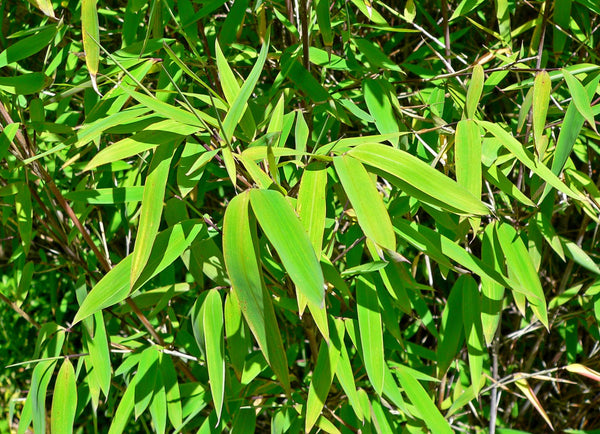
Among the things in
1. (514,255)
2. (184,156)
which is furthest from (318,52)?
(514,255)

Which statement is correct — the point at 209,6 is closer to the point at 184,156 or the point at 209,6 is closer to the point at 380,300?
the point at 184,156

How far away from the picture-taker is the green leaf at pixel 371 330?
2.62 ft

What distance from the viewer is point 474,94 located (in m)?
0.79

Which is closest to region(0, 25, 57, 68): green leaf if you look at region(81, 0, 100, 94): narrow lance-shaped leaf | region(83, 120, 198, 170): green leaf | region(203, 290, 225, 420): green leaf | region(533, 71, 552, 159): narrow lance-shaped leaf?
region(81, 0, 100, 94): narrow lance-shaped leaf

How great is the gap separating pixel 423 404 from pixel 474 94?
0.51 m

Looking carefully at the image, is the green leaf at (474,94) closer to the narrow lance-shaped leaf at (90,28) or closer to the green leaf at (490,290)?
the green leaf at (490,290)

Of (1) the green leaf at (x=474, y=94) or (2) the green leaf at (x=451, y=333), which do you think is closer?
(1) the green leaf at (x=474, y=94)

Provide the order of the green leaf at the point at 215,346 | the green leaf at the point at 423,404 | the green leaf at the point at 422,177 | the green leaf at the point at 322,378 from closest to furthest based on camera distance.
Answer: the green leaf at the point at 422,177, the green leaf at the point at 215,346, the green leaf at the point at 322,378, the green leaf at the point at 423,404

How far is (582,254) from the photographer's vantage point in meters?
1.03

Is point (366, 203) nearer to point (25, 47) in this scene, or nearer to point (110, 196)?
point (110, 196)

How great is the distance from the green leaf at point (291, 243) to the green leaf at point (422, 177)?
0.40 feet

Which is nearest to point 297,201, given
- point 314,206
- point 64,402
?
point 314,206

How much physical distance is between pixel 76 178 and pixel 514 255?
921mm

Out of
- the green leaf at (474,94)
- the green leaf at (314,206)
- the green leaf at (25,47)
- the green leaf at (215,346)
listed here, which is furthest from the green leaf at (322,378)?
the green leaf at (25,47)
